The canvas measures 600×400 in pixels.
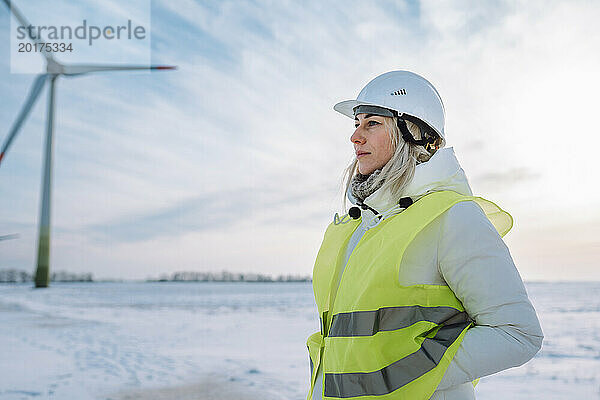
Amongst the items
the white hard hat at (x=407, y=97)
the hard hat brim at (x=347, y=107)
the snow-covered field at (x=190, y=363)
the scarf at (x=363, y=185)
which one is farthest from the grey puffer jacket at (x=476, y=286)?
the snow-covered field at (x=190, y=363)

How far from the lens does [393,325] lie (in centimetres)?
150

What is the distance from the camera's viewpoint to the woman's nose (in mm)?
1818

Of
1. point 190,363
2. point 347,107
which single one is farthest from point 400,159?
point 190,363

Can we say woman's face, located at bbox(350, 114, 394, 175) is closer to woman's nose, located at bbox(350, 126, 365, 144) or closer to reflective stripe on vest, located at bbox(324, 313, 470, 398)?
woman's nose, located at bbox(350, 126, 365, 144)

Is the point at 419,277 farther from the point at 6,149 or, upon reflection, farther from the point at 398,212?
the point at 6,149

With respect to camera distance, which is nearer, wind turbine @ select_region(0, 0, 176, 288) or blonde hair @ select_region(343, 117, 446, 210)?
blonde hair @ select_region(343, 117, 446, 210)

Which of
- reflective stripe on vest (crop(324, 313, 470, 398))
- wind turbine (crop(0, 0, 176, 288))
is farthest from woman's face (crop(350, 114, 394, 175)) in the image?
wind turbine (crop(0, 0, 176, 288))

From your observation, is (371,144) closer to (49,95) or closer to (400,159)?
(400,159)

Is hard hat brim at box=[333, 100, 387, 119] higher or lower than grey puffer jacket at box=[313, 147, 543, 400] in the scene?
higher

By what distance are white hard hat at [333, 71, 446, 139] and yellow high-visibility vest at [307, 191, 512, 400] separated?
1.17 feet

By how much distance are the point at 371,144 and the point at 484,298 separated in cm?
64

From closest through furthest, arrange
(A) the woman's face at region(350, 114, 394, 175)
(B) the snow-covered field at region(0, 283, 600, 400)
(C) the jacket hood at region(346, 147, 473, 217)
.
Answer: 1. (C) the jacket hood at region(346, 147, 473, 217)
2. (A) the woman's face at region(350, 114, 394, 175)
3. (B) the snow-covered field at region(0, 283, 600, 400)

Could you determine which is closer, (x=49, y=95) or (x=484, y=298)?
(x=484, y=298)

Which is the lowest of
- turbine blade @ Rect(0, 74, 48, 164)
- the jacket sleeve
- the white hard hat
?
the jacket sleeve
